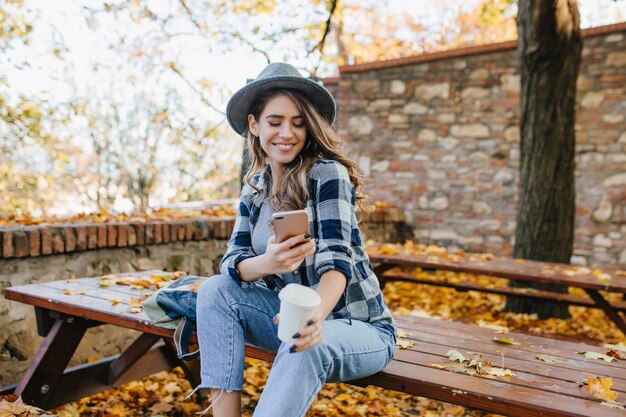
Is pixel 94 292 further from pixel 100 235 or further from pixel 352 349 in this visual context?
pixel 352 349

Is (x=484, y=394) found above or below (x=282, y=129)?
below

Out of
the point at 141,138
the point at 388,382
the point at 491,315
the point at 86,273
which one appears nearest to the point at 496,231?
the point at 491,315

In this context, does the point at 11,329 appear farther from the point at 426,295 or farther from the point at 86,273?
the point at 426,295

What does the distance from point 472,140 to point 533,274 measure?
3.69 meters

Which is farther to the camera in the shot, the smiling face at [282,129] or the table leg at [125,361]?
the table leg at [125,361]

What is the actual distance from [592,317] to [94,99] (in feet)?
30.8

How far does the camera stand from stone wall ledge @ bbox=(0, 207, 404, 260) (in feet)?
9.65

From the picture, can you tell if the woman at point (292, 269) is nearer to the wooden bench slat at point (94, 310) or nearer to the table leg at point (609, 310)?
the wooden bench slat at point (94, 310)

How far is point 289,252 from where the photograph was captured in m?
1.65

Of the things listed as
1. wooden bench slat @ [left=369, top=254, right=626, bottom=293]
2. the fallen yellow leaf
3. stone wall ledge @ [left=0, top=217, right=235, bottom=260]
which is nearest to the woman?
the fallen yellow leaf

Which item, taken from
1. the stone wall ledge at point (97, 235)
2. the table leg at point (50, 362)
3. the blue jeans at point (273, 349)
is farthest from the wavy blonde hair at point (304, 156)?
the stone wall ledge at point (97, 235)

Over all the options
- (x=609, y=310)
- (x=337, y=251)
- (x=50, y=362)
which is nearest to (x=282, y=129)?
(x=337, y=251)

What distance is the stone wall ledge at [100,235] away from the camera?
2.94 m

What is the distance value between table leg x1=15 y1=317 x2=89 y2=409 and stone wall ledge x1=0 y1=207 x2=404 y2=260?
25.4 inches
